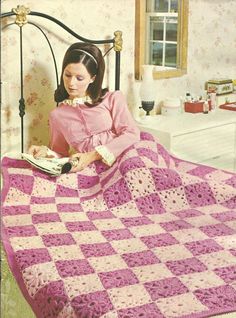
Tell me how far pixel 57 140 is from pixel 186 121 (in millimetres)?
902

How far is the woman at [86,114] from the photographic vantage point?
2236mm

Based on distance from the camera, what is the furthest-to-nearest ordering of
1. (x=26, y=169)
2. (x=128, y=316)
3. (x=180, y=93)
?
1. (x=180, y=93)
2. (x=26, y=169)
3. (x=128, y=316)

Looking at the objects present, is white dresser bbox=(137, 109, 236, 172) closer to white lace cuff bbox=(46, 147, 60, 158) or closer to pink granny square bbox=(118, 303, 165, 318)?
white lace cuff bbox=(46, 147, 60, 158)

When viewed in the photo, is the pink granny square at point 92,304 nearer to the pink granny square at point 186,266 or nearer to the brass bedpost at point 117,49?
the pink granny square at point 186,266

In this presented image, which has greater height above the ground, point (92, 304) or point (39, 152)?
point (39, 152)

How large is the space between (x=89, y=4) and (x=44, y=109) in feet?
1.99

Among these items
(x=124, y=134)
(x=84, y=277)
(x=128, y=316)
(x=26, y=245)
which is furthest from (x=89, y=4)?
(x=128, y=316)

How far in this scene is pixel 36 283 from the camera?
1331mm

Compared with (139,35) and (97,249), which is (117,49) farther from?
(97,249)

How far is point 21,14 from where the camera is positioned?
227 cm

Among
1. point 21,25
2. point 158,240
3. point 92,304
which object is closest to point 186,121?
point 21,25

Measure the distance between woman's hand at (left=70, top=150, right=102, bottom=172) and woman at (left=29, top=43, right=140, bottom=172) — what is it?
1.4 inches

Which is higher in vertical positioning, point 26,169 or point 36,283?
point 26,169

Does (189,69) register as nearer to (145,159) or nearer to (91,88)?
(91,88)
